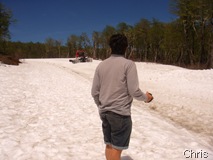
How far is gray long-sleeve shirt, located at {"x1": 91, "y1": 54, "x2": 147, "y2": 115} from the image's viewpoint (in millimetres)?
2936

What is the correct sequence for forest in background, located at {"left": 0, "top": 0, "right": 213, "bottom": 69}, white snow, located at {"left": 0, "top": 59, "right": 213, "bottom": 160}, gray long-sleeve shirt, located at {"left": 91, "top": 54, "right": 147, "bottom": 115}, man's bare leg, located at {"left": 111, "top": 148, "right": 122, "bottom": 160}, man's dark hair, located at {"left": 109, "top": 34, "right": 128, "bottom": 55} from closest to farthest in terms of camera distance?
1. gray long-sleeve shirt, located at {"left": 91, "top": 54, "right": 147, "bottom": 115}
2. man's dark hair, located at {"left": 109, "top": 34, "right": 128, "bottom": 55}
3. man's bare leg, located at {"left": 111, "top": 148, "right": 122, "bottom": 160}
4. white snow, located at {"left": 0, "top": 59, "right": 213, "bottom": 160}
5. forest in background, located at {"left": 0, "top": 0, "right": 213, "bottom": 69}

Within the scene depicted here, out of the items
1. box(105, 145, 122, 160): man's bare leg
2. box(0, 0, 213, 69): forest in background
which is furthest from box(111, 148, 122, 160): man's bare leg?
box(0, 0, 213, 69): forest in background

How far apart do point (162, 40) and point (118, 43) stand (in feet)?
206

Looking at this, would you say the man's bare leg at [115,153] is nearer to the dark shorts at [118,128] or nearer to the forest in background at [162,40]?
the dark shorts at [118,128]

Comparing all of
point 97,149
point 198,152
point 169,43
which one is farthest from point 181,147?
point 169,43

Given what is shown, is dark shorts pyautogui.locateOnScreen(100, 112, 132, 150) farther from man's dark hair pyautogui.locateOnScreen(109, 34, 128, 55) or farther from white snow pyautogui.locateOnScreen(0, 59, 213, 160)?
white snow pyautogui.locateOnScreen(0, 59, 213, 160)

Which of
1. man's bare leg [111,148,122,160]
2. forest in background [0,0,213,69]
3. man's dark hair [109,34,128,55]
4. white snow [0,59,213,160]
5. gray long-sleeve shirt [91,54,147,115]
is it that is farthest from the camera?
forest in background [0,0,213,69]

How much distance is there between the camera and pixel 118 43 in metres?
3.05

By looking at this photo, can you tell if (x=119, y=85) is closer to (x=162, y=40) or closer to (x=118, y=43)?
(x=118, y=43)

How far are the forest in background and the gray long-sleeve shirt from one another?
80.7ft

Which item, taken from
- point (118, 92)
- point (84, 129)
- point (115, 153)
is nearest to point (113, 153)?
point (115, 153)

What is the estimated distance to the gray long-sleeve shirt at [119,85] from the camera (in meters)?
2.94

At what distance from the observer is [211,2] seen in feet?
95.1

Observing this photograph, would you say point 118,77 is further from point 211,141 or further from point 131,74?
point 211,141
